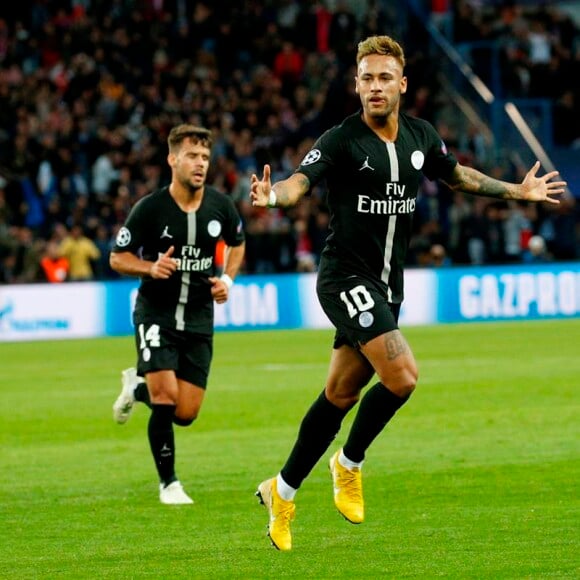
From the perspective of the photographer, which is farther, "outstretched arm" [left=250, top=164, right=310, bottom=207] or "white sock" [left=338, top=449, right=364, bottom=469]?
"white sock" [left=338, top=449, right=364, bottom=469]

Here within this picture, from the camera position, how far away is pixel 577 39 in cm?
3403

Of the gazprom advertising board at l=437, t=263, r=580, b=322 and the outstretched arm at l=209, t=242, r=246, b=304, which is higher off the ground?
the outstretched arm at l=209, t=242, r=246, b=304

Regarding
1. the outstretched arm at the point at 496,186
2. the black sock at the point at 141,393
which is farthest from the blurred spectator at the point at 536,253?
the outstretched arm at the point at 496,186

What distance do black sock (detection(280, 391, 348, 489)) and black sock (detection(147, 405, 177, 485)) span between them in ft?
5.80

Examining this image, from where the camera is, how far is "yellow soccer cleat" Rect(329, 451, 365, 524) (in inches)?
301

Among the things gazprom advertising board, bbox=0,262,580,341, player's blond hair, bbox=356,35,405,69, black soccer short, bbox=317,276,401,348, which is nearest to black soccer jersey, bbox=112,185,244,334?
black soccer short, bbox=317,276,401,348

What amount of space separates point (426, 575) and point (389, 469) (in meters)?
3.73

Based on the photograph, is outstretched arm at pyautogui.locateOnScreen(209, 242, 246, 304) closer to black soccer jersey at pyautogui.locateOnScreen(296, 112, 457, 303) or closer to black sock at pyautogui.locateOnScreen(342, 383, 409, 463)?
black soccer jersey at pyautogui.locateOnScreen(296, 112, 457, 303)

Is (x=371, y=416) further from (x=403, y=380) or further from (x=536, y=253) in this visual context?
(x=536, y=253)

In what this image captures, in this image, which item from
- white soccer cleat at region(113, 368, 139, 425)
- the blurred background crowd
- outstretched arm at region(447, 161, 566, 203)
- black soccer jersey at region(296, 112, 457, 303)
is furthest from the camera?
the blurred background crowd

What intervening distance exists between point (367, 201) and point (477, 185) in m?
0.83

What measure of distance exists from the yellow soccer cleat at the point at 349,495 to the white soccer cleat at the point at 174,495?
1.68 m

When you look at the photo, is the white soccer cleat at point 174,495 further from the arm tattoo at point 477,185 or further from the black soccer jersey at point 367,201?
the arm tattoo at point 477,185

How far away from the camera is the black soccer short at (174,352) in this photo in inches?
373
